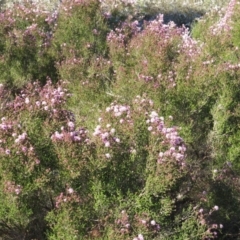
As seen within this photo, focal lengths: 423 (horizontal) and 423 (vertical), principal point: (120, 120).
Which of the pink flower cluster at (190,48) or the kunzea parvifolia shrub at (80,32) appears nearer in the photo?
the pink flower cluster at (190,48)

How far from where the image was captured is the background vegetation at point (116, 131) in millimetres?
5375

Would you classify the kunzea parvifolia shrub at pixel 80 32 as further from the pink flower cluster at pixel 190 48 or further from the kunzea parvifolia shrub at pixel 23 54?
the pink flower cluster at pixel 190 48

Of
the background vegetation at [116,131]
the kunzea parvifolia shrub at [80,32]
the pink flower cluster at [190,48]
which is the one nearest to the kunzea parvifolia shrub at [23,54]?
the background vegetation at [116,131]

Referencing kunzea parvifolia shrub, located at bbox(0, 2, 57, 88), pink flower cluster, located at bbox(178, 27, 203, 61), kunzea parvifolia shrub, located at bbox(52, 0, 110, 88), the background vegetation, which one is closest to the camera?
the background vegetation

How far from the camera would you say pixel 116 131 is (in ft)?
19.4

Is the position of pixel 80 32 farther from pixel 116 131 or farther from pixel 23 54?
pixel 116 131

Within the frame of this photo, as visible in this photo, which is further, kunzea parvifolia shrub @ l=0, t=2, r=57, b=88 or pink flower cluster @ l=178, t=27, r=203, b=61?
kunzea parvifolia shrub @ l=0, t=2, r=57, b=88

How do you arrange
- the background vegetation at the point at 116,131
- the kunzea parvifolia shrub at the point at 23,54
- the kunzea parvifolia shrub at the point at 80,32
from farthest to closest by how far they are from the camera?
the kunzea parvifolia shrub at the point at 80,32
the kunzea parvifolia shrub at the point at 23,54
the background vegetation at the point at 116,131

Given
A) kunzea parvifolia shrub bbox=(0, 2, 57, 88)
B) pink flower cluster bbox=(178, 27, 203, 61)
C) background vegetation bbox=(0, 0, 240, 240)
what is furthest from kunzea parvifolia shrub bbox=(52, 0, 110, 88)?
pink flower cluster bbox=(178, 27, 203, 61)

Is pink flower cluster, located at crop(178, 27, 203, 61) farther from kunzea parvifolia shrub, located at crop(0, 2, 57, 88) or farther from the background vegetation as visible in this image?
kunzea parvifolia shrub, located at crop(0, 2, 57, 88)

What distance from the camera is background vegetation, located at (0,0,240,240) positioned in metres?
5.38

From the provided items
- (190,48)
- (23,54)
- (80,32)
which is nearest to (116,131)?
(190,48)

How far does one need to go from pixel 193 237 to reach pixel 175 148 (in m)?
1.25

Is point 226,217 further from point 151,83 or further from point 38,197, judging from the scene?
point 38,197
